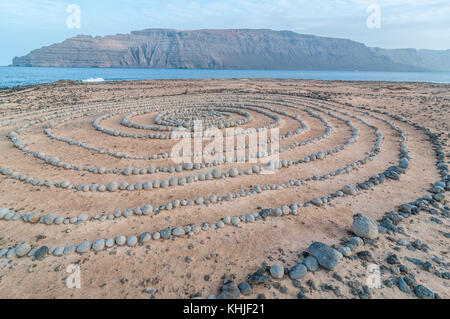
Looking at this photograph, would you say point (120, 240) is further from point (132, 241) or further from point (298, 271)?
point (298, 271)

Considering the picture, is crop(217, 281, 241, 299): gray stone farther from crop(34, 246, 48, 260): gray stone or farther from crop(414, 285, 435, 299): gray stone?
crop(34, 246, 48, 260): gray stone

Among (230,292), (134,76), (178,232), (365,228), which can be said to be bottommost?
(230,292)

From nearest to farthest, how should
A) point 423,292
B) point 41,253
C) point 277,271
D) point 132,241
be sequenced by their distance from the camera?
point 423,292
point 277,271
point 41,253
point 132,241

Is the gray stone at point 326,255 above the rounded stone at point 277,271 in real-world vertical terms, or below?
above

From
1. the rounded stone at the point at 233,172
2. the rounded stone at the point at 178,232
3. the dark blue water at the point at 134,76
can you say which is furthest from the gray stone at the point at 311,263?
the dark blue water at the point at 134,76

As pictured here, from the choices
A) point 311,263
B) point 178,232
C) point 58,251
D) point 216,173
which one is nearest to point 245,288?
point 311,263

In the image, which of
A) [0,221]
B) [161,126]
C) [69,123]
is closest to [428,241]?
[0,221]

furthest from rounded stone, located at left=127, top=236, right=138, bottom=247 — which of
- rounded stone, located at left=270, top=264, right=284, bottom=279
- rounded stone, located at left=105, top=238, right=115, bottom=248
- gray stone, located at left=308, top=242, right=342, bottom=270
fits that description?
gray stone, located at left=308, top=242, right=342, bottom=270

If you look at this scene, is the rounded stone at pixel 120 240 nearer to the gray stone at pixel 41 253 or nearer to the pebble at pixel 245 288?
the gray stone at pixel 41 253

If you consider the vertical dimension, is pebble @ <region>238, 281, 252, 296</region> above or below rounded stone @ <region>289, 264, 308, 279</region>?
below

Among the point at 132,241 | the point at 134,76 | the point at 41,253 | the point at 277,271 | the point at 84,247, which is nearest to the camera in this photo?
the point at 277,271
